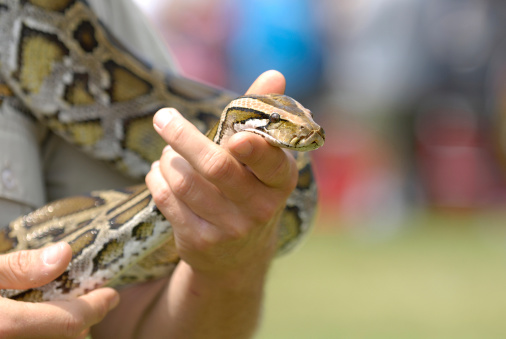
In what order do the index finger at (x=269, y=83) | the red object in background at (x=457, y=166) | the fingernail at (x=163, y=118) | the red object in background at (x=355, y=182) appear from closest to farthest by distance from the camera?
the fingernail at (x=163, y=118) → the index finger at (x=269, y=83) → the red object in background at (x=355, y=182) → the red object in background at (x=457, y=166)

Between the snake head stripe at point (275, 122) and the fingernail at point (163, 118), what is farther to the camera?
the fingernail at point (163, 118)

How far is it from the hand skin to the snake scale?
18 centimetres

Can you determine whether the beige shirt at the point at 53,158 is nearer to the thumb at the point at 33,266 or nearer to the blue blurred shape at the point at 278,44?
the thumb at the point at 33,266

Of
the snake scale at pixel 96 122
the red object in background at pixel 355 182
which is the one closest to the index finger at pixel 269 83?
the snake scale at pixel 96 122

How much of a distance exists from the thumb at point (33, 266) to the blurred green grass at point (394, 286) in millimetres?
2214

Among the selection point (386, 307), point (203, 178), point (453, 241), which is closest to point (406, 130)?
point (453, 241)

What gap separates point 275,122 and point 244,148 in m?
0.11

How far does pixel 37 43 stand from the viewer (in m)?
2.45

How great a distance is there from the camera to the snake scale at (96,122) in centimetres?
204

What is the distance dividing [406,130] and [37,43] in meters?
8.48

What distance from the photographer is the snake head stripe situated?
153cm

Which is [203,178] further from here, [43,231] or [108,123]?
[108,123]

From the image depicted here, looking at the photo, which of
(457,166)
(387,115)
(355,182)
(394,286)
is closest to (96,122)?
(394,286)

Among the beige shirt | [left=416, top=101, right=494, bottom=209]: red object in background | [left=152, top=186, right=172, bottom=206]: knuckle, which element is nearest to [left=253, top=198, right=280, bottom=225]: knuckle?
[left=152, top=186, right=172, bottom=206]: knuckle
